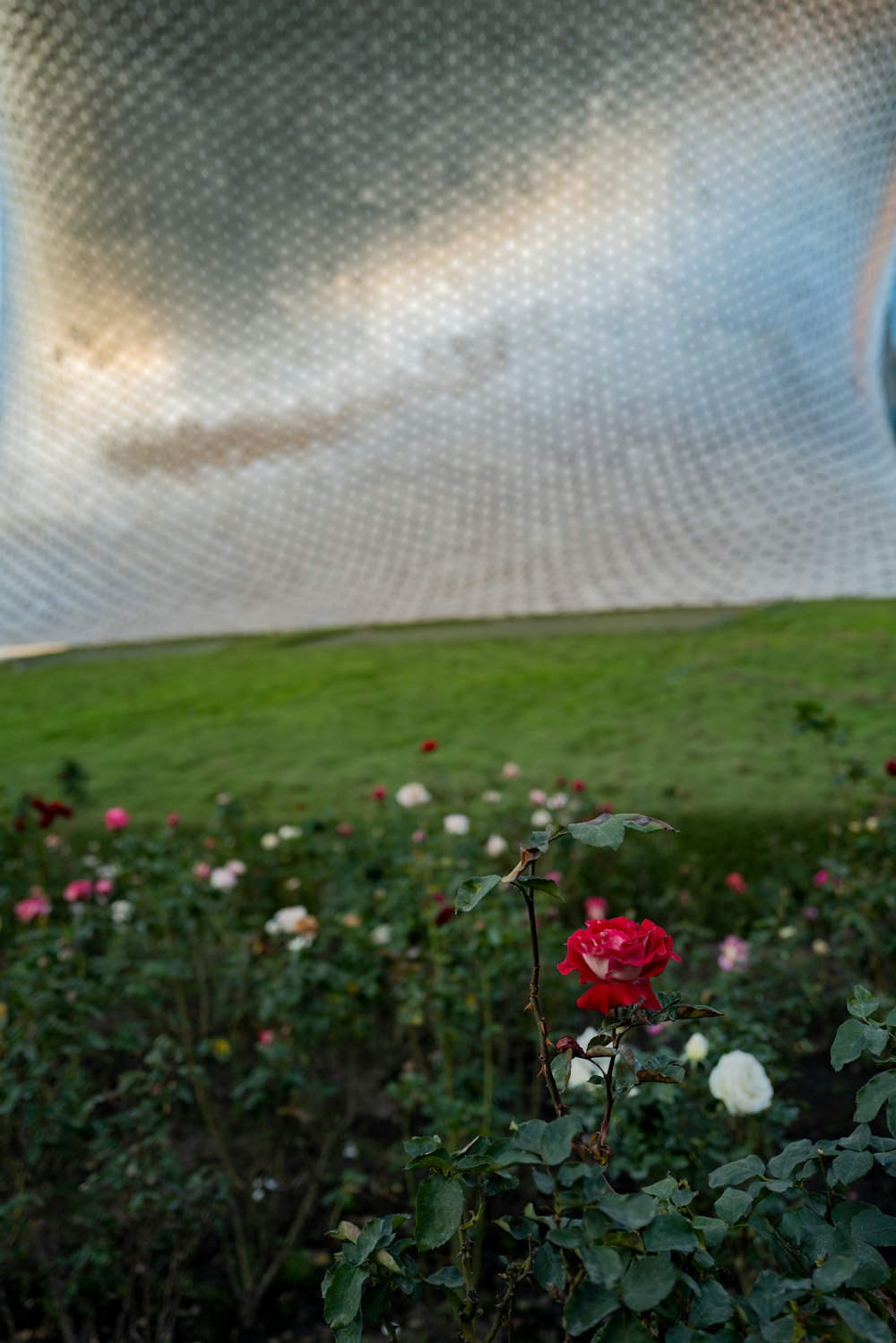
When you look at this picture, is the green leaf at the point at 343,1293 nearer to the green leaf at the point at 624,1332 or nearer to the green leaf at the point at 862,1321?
the green leaf at the point at 624,1332

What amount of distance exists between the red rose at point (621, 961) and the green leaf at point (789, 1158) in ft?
0.43

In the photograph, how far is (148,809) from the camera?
12.5 ft

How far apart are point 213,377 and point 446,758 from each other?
27.4 feet

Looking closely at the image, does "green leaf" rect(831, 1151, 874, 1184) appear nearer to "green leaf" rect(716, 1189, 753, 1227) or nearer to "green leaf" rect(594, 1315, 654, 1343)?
"green leaf" rect(716, 1189, 753, 1227)

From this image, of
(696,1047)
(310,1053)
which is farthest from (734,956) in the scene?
(310,1053)

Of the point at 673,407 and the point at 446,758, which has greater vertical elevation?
the point at 673,407

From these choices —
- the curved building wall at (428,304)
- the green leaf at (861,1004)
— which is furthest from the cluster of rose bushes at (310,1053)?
the curved building wall at (428,304)

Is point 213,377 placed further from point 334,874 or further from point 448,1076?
point 448,1076

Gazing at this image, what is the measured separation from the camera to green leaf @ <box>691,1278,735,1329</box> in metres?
0.52

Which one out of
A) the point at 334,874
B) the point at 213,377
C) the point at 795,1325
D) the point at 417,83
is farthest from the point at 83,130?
the point at 795,1325

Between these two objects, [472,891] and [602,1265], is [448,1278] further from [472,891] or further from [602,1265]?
[472,891]

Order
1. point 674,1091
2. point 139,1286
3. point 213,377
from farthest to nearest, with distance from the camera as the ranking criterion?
point 213,377
point 139,1286
point 674,1091

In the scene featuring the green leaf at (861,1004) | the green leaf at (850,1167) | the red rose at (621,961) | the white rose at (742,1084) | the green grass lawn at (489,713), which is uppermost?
the red rose at (621,961)

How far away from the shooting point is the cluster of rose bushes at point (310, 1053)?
1466mm
